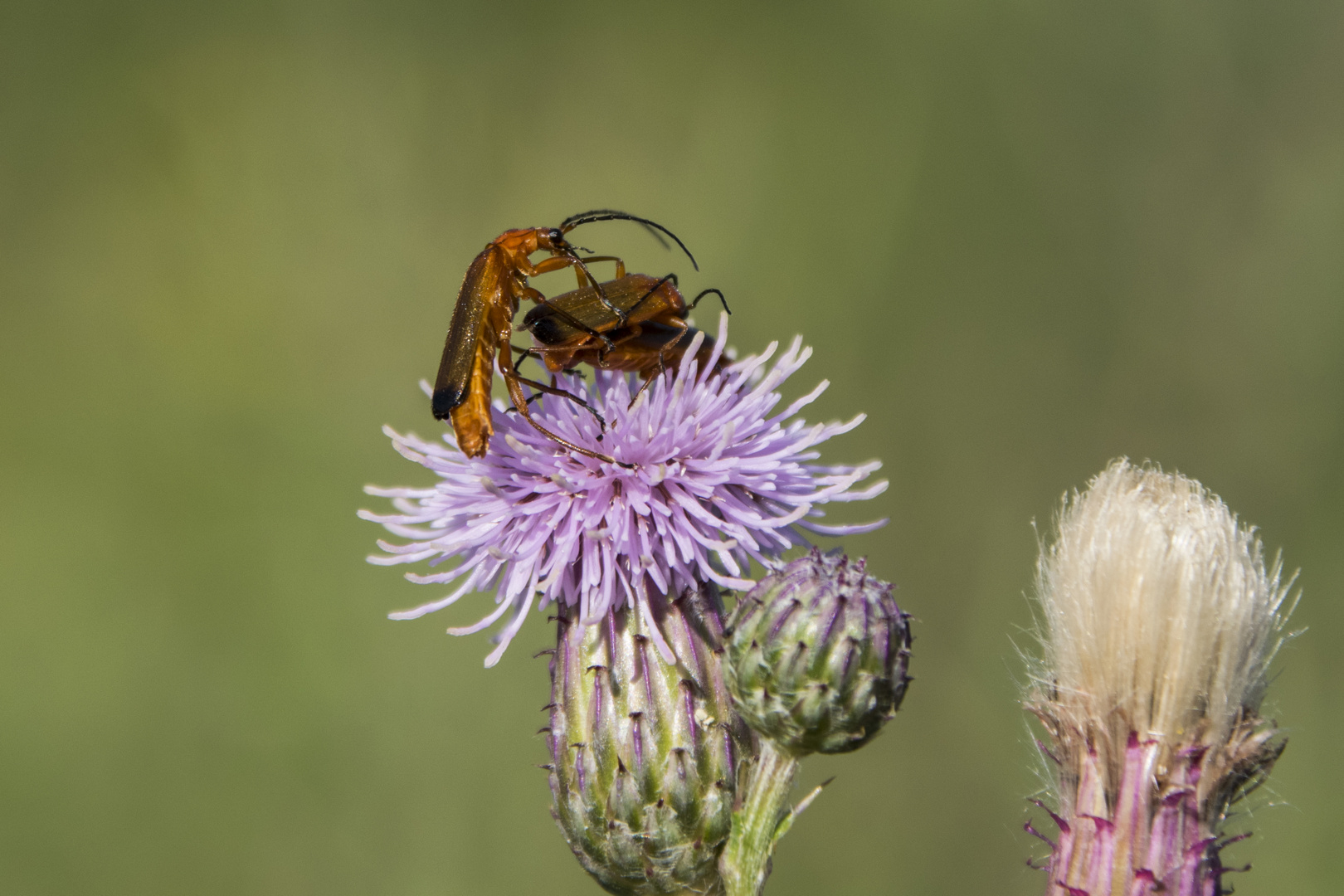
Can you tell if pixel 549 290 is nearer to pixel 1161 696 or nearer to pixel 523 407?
pixel 523 407

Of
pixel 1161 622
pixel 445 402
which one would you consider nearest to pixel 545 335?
pixel 445 402

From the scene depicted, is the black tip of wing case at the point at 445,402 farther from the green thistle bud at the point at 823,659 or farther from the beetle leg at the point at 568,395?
the green thistle bud at the point at 823,659

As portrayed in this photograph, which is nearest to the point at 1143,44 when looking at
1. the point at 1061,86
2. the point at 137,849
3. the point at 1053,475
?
the point at 1061,86

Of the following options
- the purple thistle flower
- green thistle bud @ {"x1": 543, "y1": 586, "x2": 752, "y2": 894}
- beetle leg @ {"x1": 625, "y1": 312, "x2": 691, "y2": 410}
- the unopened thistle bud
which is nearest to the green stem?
green thistle bud @ {"x1": 543, "y1": 586, "x2": 752, "y2": 894}

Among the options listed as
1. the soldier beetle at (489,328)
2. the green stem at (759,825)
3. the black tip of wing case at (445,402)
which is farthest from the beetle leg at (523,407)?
the green stem at (759,825)

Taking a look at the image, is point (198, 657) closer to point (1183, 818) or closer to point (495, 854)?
point (495, 854)

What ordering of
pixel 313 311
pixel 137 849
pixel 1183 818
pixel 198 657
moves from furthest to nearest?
pixel 313 311 < pixel 198 657 < pixel 137 849 < pixel 1183 818
